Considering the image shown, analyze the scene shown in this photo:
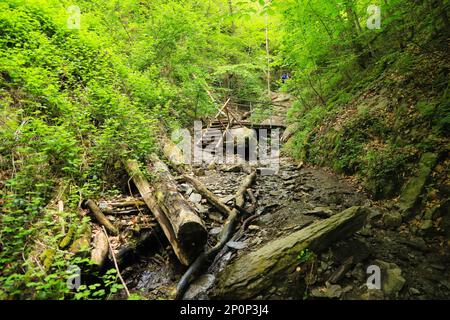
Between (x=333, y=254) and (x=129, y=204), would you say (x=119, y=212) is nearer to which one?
(x=129, y=204)

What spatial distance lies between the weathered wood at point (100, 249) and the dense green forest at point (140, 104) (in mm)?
134

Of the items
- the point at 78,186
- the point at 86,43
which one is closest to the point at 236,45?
the point at 86,43

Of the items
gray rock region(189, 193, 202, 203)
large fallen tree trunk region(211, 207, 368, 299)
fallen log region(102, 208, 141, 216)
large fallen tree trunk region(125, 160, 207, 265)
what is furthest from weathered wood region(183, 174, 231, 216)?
large fallen tree trunk region(211, 207, 368, 299)

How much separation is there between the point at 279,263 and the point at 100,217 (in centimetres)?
310

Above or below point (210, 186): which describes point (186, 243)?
below

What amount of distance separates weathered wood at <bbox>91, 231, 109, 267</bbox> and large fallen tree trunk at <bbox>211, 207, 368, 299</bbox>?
67.3 inches

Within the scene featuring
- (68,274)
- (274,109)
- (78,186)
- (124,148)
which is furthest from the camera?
(274,109)

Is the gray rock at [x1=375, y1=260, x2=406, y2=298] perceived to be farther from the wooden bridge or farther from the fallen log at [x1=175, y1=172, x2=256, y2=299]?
the wooden bridge

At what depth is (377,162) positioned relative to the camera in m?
4.70

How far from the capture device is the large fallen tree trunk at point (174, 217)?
142 inches

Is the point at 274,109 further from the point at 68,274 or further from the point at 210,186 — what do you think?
the point at 68,274

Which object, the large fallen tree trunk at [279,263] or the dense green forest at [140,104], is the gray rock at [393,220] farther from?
the large fallen tree trunk at [279,263]

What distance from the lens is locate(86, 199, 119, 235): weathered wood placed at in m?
4.01
